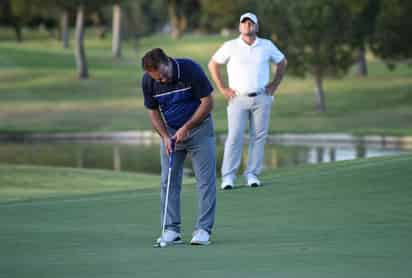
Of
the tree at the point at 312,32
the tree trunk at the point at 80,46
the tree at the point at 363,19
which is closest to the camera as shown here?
the tree at the point at 312,32

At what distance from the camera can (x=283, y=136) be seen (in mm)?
37812

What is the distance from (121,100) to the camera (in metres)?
53.9

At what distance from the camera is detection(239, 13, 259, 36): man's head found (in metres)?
15.5

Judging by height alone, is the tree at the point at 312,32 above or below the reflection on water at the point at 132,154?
above

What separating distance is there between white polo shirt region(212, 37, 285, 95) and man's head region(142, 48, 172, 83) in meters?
5.40

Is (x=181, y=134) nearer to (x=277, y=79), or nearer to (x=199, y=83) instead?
(x=199, y=83)

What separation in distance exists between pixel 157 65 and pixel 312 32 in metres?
35.5

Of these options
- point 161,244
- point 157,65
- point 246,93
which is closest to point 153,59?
point 157,65

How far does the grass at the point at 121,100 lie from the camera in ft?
146

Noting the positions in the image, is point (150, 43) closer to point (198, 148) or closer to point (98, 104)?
point (98, 104)

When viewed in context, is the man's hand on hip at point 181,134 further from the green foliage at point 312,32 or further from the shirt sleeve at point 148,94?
the green foliage at point 312,32

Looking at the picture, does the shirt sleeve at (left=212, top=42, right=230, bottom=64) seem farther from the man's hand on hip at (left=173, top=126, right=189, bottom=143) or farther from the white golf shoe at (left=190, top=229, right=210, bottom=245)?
the white golf shoe at (left=190, top=229, right=210, bottom=245)

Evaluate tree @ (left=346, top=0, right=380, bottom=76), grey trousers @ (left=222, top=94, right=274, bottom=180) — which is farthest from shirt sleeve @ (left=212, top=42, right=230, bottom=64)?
tree @ (left=346, top=0, right=380, bottom=76)

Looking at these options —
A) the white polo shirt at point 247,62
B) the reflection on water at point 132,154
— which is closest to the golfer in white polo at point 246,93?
the white polo shirt at point 247,62
